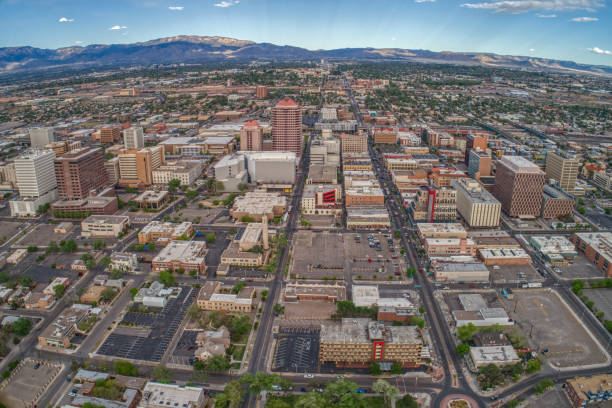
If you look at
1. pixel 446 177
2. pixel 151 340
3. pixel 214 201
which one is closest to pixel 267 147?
pixel 214 201

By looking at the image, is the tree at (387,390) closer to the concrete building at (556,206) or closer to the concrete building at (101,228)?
the concrete building at (101,228)

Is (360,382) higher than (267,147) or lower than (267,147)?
lower

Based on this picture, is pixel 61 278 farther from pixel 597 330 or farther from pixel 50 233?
pixel 597 330

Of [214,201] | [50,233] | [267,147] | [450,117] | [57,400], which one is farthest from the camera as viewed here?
[450,117]

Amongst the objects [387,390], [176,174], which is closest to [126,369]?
[387,390]

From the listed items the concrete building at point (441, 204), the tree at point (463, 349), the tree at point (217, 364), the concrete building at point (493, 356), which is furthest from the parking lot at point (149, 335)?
the concrete building at point (441, 204)

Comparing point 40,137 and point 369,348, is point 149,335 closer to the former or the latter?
point 369,348
